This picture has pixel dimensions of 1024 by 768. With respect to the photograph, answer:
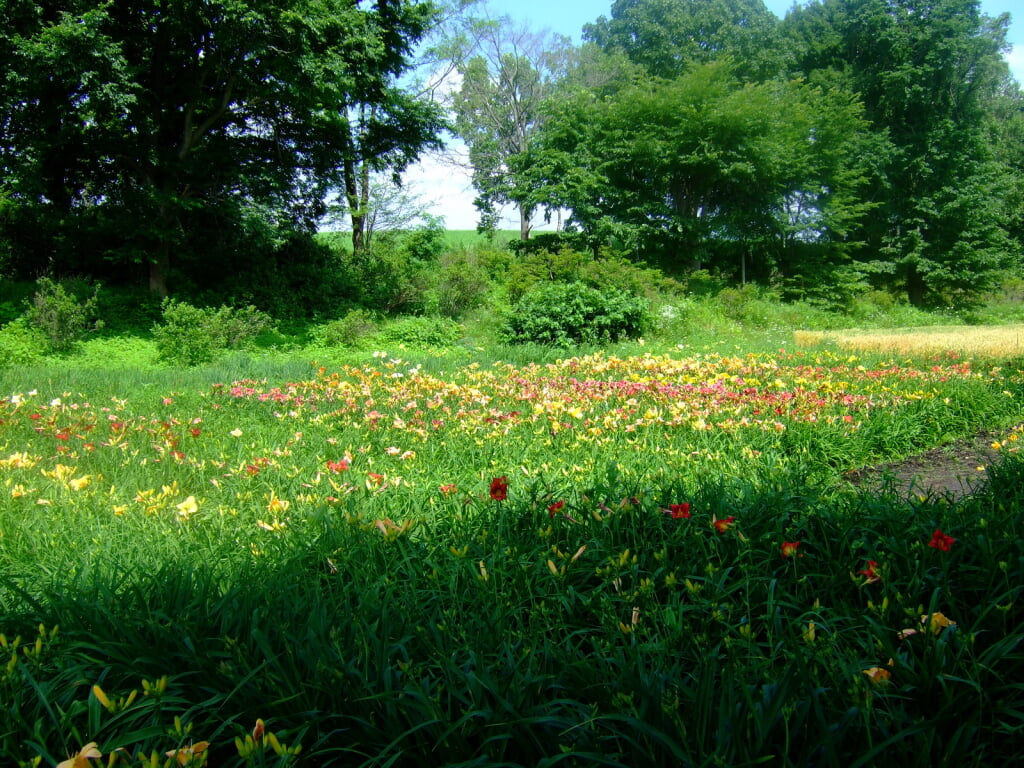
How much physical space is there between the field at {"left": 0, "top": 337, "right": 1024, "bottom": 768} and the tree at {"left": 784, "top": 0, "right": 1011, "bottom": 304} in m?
22.4

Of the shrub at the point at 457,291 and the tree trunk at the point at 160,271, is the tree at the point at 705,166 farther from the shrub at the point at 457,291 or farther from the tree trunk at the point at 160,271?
the tree trunk at the point at 160,271

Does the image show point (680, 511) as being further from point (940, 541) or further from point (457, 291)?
point (457, 291)

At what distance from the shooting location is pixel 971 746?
1384 mm

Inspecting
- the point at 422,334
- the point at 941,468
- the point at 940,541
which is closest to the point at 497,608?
the point at 940,541

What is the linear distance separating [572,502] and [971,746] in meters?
1.67

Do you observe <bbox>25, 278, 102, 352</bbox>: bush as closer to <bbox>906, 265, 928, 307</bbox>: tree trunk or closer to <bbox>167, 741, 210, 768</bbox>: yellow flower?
<bbox>167, 741, 210, 768</bbox>: yellow flower

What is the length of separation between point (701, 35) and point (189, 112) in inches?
873

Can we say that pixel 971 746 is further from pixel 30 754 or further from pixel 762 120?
pixel 762 120

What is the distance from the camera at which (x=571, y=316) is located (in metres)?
11.3

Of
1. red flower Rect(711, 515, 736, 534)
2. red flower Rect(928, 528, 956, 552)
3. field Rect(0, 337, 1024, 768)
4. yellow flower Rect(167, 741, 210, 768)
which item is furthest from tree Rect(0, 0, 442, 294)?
red flower Rect(928, 528, 956, 552)

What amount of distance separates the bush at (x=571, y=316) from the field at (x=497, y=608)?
7.18 m

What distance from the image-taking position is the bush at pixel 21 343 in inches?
374

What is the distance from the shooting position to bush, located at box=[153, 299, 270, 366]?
9.89m

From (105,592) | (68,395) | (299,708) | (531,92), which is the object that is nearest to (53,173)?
(68,395)
